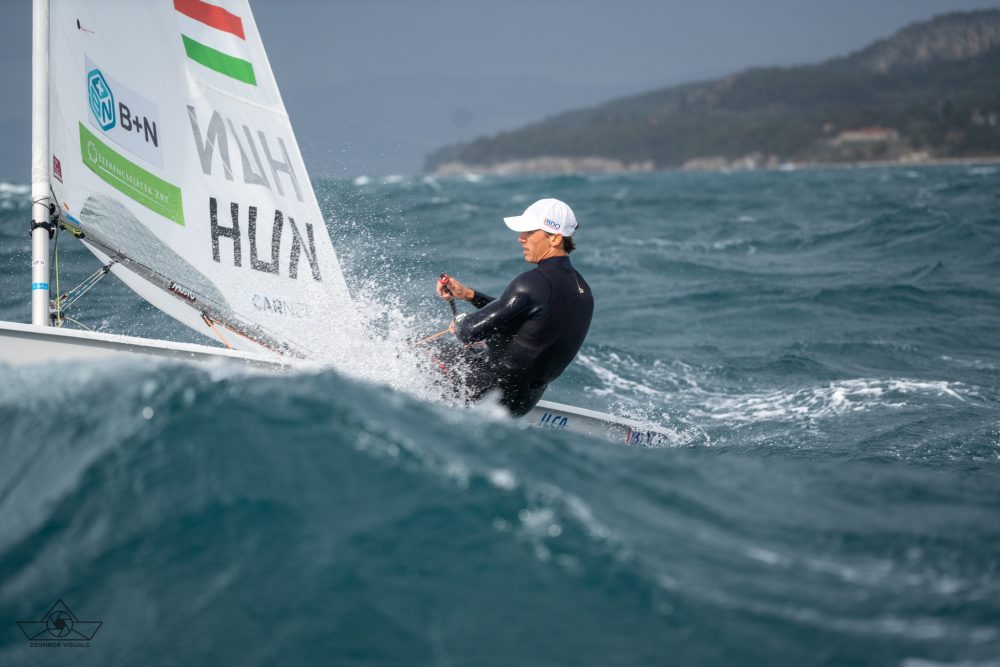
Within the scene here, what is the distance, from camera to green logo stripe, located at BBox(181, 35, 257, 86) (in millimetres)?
4000

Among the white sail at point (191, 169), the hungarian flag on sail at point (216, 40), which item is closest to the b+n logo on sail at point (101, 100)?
the white sail at point (191, 169)

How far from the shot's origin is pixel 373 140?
5160 mm

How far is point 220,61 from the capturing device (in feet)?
13.3

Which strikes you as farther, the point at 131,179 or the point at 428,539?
the point at 131,179

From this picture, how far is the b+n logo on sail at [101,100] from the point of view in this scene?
379 centimetres

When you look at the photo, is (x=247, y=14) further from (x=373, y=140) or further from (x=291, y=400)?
(x=291, y=400)

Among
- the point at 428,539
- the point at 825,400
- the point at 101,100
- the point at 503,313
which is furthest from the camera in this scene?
the point at 825,400

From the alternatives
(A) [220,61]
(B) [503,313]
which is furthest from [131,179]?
(B) [503,313]

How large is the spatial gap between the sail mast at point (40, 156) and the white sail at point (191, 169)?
4 cm

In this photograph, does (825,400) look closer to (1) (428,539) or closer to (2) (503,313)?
(2) (503,313)

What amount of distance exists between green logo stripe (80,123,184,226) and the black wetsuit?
1492mm

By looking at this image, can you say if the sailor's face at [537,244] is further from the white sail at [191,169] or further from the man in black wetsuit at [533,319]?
the white sail at [191,169]

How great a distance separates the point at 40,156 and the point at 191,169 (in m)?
0.63

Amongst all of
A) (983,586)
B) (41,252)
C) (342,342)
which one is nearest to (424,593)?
(983,586)
